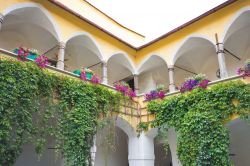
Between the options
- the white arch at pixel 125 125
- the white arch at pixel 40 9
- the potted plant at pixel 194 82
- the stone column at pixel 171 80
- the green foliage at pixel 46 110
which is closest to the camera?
the green foliage at pixel 46 110

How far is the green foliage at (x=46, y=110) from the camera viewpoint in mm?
5703

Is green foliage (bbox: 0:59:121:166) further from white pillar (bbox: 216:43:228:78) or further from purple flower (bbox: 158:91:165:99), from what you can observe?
white pillar (bbox: 216:43:228:78)

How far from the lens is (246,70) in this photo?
24.3 ft

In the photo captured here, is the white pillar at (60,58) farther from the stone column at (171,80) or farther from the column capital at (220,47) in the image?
the column capital at (220,47)

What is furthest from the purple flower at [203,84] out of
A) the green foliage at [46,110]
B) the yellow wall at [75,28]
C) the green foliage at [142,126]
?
the yellow wall at [75,28]

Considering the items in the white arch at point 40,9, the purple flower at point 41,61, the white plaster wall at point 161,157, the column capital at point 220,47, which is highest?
the white arch at point 40,9

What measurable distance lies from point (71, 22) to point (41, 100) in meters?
3.72

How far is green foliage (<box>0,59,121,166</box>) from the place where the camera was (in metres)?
5.70

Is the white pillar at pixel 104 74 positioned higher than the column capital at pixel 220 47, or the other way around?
the column capital at pixel 220 47

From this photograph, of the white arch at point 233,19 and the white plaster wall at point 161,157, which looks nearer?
the white arch at point 233,19

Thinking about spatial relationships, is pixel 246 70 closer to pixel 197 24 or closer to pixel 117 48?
pixel 197 24

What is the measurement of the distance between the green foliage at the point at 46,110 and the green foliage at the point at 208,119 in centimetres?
265

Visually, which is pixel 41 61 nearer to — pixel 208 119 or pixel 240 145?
pixel 208 119

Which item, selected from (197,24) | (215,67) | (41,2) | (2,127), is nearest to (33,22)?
(41,2)
